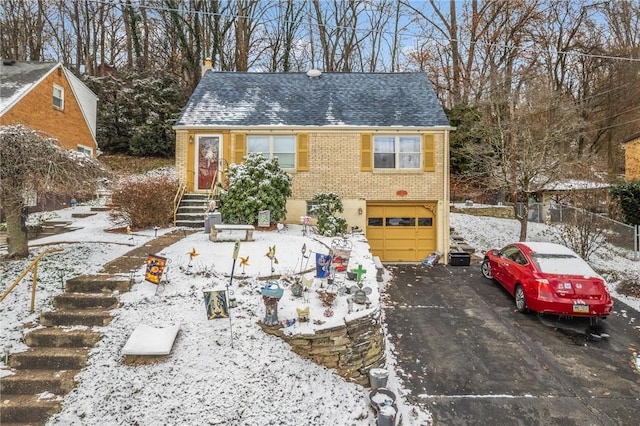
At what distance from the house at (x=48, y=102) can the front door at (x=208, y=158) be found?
6133mm

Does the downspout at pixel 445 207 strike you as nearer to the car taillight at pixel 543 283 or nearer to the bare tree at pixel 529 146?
the bare tree at pixel 529 146

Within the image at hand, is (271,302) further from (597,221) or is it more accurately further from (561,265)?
(597,221)

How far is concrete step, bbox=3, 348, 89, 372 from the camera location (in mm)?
4332

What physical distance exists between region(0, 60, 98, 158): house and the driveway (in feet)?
52.7

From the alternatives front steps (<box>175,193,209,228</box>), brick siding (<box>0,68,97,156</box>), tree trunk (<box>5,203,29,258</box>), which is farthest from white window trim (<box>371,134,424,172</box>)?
brick siding (<box>0,68,97,156</box>)

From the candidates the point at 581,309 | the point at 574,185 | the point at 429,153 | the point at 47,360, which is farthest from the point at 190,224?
the point at 574,185

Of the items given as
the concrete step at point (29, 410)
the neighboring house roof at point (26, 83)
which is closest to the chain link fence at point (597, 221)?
the concrete step at point (29, 410)

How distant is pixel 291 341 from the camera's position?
484 centimetres

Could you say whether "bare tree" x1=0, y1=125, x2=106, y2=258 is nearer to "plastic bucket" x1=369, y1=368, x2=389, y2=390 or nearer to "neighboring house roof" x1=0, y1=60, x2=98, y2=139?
"plastic bucket" x1=369, y1=368, x2=389, y2=390

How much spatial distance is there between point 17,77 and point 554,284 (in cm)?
2188

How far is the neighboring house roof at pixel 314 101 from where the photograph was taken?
44.0ft

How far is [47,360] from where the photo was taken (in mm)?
4359

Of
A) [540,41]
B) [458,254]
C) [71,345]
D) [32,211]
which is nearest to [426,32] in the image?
[540,41]

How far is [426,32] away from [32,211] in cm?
2624
